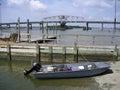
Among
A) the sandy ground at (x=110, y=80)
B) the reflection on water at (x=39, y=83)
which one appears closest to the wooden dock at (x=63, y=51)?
the sandy ground at (x=110, y=80)

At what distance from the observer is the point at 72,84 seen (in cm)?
1895

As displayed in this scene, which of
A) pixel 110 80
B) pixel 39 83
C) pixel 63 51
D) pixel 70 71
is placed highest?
pixel 63 51

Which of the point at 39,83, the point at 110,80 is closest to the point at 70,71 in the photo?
the point at 39,83

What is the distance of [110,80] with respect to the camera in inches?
739

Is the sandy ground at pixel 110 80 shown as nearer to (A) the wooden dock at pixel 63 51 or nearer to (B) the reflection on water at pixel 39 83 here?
(B) the reflection on water at pixel 39 83

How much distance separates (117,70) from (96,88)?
4.44m

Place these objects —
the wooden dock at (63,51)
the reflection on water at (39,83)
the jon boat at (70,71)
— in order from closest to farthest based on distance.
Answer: the reflection on water at (39,83) < the jon boat at (70,71) < the wooden dock at (63,51)

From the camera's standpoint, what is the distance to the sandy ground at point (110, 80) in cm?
1731

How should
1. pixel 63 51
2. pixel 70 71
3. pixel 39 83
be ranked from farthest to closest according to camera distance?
1. pixel 63 51
2. pixel 70 71
3. pixel 39 83

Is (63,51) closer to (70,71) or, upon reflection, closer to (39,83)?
(70,71)

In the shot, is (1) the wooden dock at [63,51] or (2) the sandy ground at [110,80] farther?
(1) the wooden dock at [63,51]

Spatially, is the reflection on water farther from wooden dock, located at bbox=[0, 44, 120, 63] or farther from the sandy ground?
wooden dock, located at bbox=[0, 44, 120, 63]

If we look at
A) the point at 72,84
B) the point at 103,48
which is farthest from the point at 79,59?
the point at 72,84

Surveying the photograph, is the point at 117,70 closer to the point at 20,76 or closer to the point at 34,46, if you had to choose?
the point at 20,76
